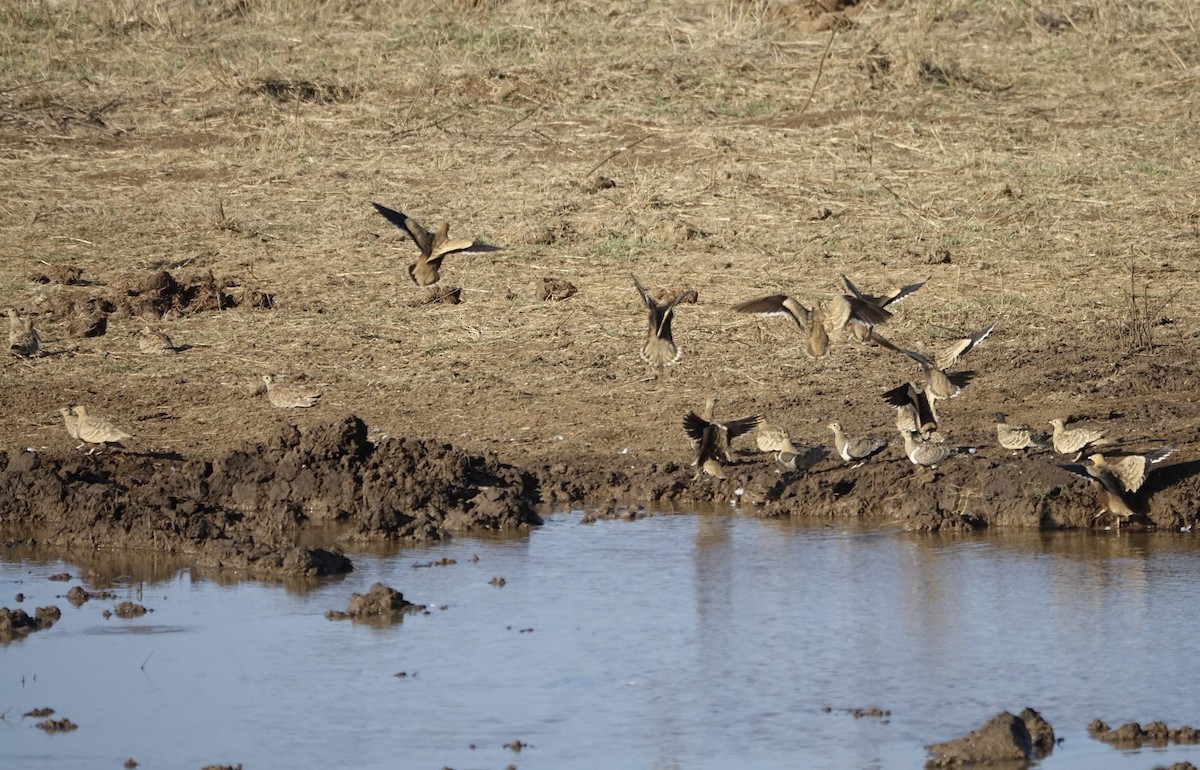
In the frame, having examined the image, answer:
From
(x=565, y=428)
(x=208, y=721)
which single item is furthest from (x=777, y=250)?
(x=208, y=721)

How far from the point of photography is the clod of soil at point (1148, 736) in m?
6.27

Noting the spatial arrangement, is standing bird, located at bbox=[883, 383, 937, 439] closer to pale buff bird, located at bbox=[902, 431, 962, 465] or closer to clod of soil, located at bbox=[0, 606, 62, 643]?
pale buff bird, located at bbox=[902, 431, 962, 465]

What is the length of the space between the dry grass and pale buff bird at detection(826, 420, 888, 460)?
22.5 inches

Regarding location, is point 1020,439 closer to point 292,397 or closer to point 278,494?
point 278,494

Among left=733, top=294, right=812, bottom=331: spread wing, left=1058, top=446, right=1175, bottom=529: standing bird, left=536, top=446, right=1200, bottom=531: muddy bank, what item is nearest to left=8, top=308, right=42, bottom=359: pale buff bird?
left=536, top=446, right=1200, bottom=531: muddy bank

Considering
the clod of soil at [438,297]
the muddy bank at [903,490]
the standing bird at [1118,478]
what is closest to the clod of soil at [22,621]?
the muddy bank at [903,490]

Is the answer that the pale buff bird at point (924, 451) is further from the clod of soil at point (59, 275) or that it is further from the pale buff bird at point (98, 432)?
the clod of soil at point (59, 275)

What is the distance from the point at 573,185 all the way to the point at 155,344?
14.0 ft

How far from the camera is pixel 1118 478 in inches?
354

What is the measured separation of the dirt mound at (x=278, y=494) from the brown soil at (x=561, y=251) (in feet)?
0.07

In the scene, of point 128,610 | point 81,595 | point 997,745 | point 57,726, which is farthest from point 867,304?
point 57,726

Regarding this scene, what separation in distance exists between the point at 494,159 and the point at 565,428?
18.4ft

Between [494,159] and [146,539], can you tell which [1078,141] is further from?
[146,539]

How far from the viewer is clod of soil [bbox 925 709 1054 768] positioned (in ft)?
19.9
